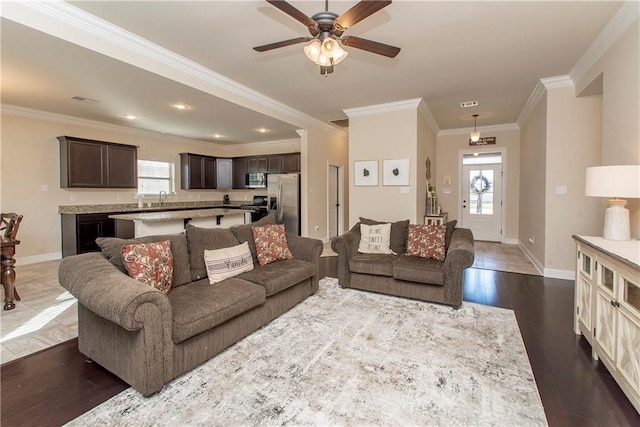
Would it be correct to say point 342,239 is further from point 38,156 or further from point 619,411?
point 38,156

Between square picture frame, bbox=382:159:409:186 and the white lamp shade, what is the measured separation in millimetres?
2933

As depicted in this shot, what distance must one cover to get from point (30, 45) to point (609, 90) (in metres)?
5.65

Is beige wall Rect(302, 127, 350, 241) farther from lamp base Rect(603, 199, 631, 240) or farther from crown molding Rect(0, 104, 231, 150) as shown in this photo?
lamp base Rect(603, 199, 631, 240)

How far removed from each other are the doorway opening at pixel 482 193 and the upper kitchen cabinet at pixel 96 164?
7705 mm

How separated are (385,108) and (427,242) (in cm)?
280

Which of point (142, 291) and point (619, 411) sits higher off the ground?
point (142, 291)

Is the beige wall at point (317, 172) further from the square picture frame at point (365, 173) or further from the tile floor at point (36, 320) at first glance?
the tile floor at point (36, 320)

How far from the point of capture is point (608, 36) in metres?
2.95

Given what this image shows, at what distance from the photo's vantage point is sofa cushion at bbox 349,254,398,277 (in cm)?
348

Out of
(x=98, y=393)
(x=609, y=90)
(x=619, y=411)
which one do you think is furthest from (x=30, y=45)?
(x=609, y=90)

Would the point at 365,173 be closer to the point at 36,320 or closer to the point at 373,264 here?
the point at 373,264

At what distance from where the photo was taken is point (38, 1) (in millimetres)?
2412

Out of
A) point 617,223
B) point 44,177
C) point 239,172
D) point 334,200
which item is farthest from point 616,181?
point 44,177

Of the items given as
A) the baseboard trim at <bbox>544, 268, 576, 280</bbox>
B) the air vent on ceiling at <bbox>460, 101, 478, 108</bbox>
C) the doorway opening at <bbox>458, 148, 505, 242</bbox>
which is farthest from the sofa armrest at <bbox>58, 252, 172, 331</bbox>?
the doorway opening at <bbox>458, 148, 505, 242</bbox>
